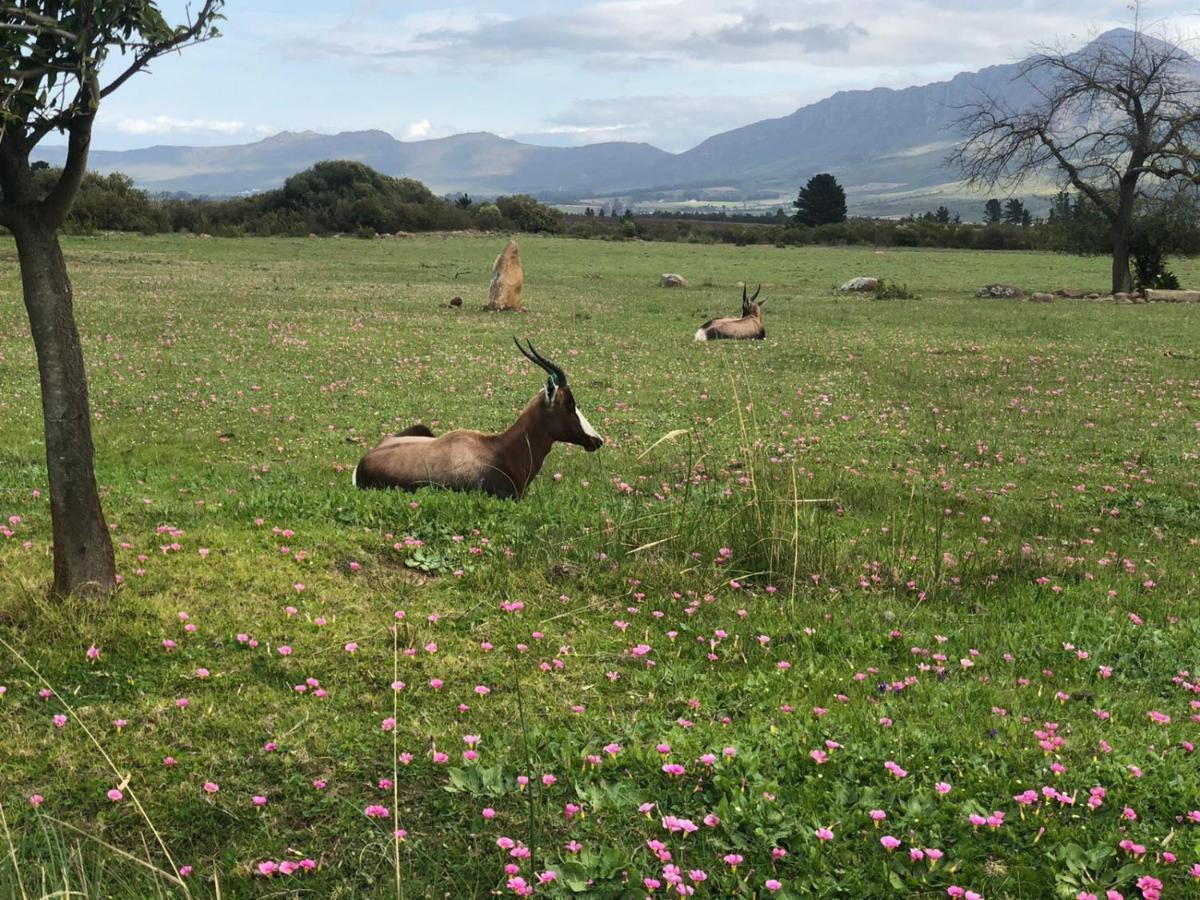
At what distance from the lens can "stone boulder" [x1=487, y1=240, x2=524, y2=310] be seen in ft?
108

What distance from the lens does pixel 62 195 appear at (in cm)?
651

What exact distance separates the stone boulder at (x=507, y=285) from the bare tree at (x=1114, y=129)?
21924 mm

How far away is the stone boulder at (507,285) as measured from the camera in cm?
3291

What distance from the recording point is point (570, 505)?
35.2 feet

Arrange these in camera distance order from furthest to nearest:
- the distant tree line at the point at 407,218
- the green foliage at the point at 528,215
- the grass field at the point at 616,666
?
the green foliage at the point at 528,215 → the distant tree line at the point at 407,218 → the grass field at the point at 616,666

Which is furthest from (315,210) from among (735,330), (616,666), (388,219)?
(616,666)

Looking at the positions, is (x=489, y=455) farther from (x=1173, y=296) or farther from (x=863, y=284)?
(x=1173, y=296)

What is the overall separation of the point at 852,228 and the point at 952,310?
57.7 m

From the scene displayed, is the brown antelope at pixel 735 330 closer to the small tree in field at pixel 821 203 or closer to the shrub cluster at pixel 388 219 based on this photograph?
the shrub cluster at pixel 388 219

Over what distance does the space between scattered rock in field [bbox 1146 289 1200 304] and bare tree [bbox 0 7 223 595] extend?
42149 mm

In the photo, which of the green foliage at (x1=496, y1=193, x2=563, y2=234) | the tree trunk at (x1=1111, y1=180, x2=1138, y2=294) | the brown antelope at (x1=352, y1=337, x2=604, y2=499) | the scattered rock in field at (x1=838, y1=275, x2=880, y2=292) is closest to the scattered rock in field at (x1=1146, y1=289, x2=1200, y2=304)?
the tree trunk at (x1=1111, y1=180, x2=1138, y2=294)

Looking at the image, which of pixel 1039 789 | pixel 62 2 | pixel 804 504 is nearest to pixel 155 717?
pixel 62 2

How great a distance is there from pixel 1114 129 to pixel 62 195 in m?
45.8

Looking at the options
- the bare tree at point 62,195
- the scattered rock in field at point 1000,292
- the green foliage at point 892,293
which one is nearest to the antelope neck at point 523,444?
the bare tree at point 62,195
